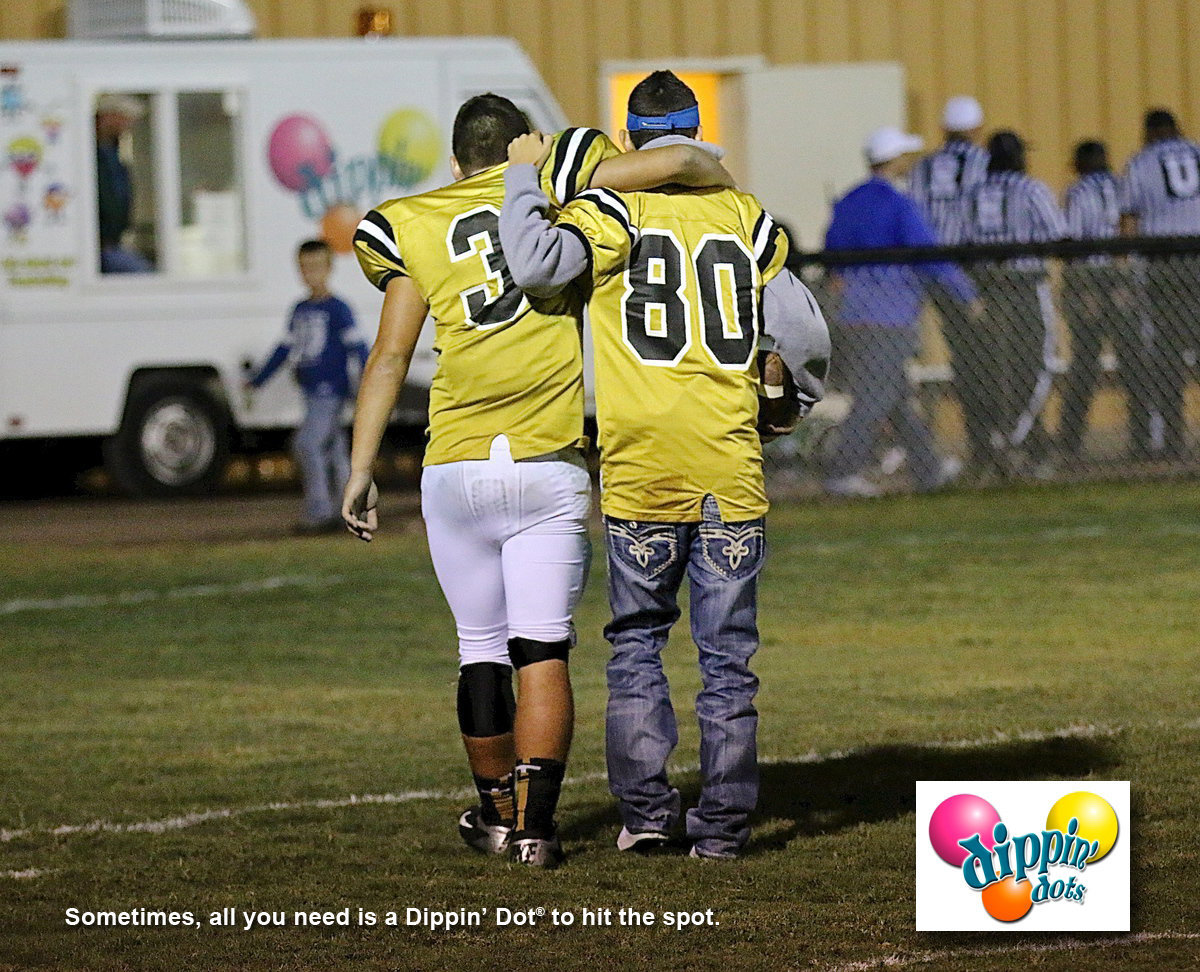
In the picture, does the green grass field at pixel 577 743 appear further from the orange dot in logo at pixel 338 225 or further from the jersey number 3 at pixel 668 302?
the orange dot in logo at pixel 338 225

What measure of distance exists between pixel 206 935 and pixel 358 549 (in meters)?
7.05

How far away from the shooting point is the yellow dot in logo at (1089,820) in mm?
4531

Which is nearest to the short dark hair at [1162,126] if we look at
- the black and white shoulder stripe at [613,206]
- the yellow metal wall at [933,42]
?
the yellow metal wall at [933,42]

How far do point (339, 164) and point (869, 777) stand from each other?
980cm

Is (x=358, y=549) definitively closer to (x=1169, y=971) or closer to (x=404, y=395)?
(x=404, y=395)

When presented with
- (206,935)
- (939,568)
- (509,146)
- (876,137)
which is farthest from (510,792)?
(876,137)

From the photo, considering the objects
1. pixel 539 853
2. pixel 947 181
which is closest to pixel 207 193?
pixel 947 181

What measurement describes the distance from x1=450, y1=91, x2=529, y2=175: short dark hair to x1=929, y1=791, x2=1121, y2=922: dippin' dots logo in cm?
186

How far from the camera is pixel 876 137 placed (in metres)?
13.5

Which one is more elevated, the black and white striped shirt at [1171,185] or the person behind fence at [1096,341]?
the black and white striped shirt at [1171,185]

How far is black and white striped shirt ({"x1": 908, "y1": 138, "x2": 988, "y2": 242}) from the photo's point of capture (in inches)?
564

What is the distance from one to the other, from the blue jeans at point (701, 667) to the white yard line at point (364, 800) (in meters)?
0.94

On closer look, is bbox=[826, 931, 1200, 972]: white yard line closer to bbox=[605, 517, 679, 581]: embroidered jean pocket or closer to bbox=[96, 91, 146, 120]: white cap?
bbox=[605, 517, 679, 581]: embroidered jean pocket

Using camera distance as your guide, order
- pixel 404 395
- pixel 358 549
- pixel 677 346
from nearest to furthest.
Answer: pixel 677 346, pixel 358 549, pixel 404 395
